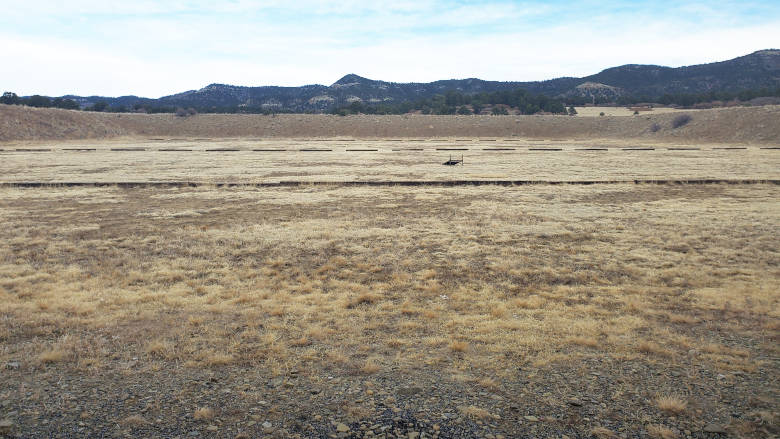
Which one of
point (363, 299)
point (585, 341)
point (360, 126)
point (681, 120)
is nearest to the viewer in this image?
point (585, 341)

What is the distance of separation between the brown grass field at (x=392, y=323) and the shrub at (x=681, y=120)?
62670 millimetres

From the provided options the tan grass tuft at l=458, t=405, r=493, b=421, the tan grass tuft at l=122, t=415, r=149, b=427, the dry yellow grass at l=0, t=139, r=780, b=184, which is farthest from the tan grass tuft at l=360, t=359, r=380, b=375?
the dry yellow grass at l=0, t=139, r=780, b=184

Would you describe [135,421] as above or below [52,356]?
below

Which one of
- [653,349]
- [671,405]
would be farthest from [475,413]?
[653,349]

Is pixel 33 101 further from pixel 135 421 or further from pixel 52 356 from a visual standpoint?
pixel 135 421

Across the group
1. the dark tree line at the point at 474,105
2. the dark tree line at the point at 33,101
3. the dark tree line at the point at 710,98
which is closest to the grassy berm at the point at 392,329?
the dark tree line at the point at 474,105

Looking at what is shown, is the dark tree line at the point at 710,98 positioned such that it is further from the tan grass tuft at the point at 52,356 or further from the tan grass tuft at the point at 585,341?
the tan grass tuft at the point at 52,356

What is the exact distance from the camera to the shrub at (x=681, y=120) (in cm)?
7306

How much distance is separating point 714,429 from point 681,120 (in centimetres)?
8086

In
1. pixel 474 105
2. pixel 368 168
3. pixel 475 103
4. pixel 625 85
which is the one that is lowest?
pixel 368 168

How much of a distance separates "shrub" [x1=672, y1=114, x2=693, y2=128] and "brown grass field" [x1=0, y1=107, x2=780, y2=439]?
62.7m

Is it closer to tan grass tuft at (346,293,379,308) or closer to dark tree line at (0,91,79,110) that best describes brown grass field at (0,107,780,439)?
tan grass tuft at (346,293,379,308)

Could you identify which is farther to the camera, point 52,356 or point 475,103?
point 475,103

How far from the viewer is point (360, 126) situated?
297 feet
